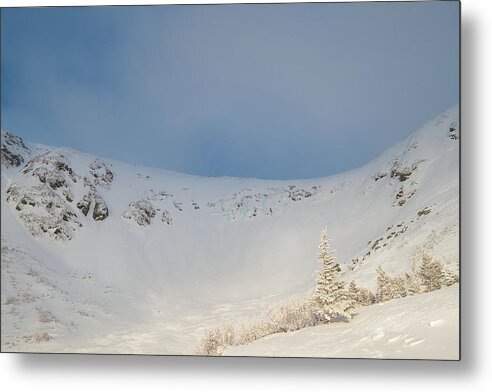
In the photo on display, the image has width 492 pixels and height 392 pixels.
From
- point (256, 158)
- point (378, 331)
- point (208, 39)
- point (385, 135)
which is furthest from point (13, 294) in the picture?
point (385, 135)

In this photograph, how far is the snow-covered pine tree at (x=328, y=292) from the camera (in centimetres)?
500

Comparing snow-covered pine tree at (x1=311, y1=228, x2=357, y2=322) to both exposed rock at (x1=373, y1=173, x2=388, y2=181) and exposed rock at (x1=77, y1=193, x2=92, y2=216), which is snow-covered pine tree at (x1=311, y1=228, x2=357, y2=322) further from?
exposed rock at (x1=77, y1=193, x2=92, y2=216)

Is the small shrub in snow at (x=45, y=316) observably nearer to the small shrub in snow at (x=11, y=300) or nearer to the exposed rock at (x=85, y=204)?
the small shrub in snow at (x=11, y=300)

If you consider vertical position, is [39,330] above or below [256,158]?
below

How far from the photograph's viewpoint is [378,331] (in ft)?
16.1

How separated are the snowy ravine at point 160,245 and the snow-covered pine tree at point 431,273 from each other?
0.41 m

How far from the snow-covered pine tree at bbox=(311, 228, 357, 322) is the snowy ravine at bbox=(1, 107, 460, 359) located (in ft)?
0.23

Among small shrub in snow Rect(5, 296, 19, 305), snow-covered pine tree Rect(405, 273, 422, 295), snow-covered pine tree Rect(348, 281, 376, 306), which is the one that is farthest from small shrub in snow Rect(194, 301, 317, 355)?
small shrub in snow Rect(5, 296, 19, 305)

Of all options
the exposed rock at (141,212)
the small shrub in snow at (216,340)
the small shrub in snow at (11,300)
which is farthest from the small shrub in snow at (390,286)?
the small shrub in snow at (11,300)

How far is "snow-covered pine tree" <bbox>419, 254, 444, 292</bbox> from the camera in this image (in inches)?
191

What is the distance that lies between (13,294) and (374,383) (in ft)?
10.3

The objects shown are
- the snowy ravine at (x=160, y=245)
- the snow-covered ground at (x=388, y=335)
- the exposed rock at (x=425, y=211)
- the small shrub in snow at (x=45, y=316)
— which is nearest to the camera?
the snow-covered ground at (x=388, y=335)

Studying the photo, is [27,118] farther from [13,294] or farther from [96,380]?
[96,380]

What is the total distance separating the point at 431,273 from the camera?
488 centimetres
